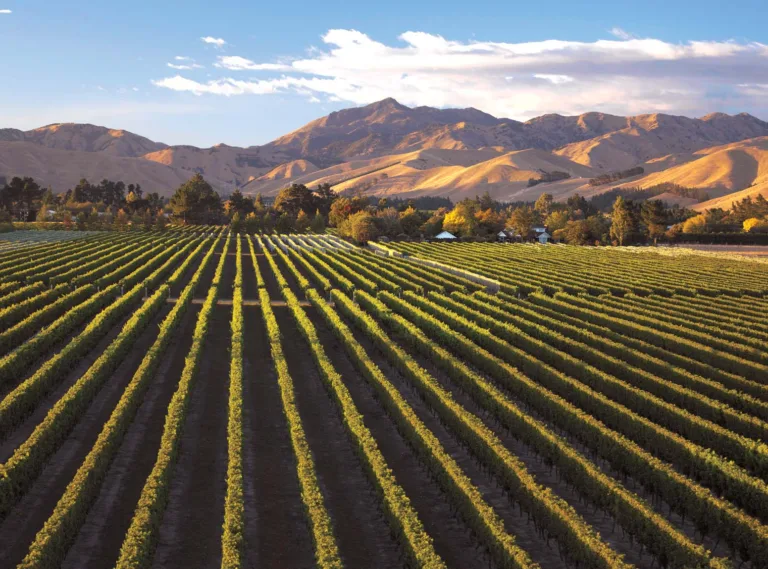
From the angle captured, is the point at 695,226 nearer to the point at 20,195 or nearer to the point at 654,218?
the point at 654,218

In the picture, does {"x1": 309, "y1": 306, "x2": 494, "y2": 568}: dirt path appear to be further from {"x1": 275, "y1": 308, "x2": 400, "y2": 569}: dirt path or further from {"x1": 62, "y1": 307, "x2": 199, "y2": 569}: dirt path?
{"x1": 62, "y1": 307, "x2": 199, "y2": 569}: dirt path

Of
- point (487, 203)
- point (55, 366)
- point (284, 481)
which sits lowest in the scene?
point (284, 481)

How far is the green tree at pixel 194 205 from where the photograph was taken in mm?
152375

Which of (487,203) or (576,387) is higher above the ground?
(487,203)

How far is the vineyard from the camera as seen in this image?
13883 millimetres

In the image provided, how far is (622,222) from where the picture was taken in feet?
393

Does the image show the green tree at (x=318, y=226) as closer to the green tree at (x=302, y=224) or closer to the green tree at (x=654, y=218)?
the green tree at (x=302, y=224)

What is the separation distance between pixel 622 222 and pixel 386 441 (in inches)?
4326

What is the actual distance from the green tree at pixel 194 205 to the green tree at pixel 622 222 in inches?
3675

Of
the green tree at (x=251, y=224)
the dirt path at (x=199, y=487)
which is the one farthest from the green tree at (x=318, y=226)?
the dirt path at (x=199, y=487)

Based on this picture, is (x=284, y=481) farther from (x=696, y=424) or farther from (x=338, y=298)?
(x=338, y=298)

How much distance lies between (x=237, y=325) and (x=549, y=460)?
1970 cm

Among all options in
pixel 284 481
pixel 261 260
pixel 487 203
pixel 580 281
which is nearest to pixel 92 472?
pixel 284 481

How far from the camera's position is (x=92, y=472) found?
15.5 m
